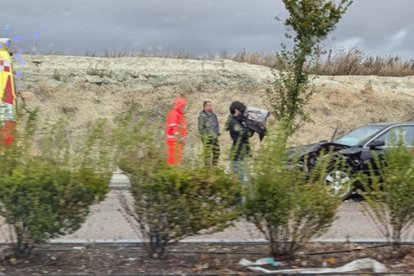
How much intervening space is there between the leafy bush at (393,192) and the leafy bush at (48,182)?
2.58 metres

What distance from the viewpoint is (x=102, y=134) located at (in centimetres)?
632

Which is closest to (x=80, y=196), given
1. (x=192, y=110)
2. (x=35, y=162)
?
(x=35, y=162)

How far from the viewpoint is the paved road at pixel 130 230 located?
676cm

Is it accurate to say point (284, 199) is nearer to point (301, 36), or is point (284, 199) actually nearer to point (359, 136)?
point (359, 136)

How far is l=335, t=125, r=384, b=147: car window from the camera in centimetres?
1303

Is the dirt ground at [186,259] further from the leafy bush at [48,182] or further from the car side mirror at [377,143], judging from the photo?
the car side mirror at [377,143]

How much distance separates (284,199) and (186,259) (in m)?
1.23

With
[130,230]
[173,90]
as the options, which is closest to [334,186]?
[130,230]

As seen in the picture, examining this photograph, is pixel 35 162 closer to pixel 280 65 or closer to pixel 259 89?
pixel 280 65

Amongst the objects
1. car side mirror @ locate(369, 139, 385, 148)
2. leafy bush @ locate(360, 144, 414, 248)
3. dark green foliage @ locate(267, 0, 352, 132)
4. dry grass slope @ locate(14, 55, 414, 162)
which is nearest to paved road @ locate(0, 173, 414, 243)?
leafy bush @ locate(360, 144, 414, 248)

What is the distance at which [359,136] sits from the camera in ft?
43.6

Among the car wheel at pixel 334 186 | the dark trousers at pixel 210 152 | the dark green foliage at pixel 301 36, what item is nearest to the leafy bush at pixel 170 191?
the dark trousers at pixel 210 152

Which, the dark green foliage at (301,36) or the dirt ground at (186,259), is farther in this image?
the dark green foliage at (301,36)

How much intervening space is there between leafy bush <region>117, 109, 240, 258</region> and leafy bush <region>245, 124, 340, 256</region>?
0.22 metres
